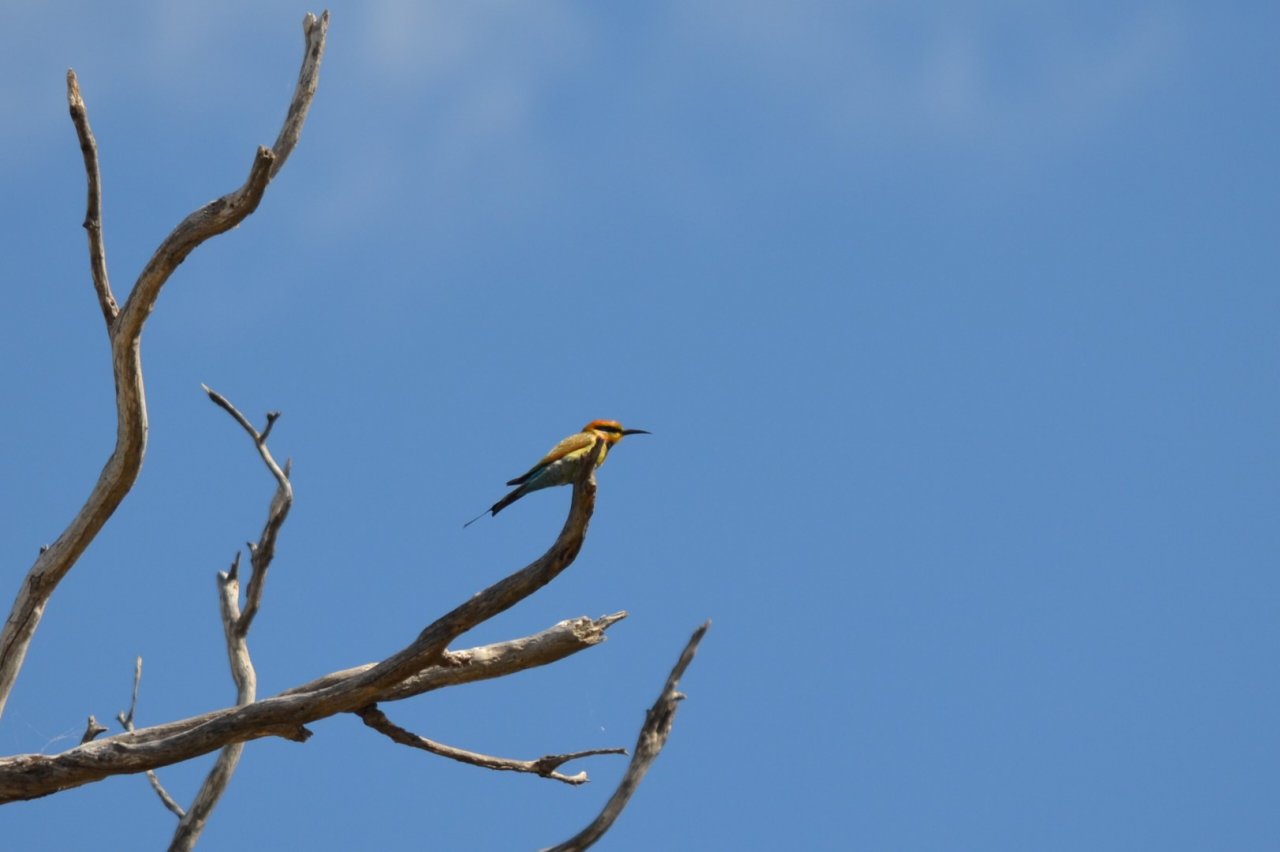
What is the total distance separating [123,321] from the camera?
17.4 feet

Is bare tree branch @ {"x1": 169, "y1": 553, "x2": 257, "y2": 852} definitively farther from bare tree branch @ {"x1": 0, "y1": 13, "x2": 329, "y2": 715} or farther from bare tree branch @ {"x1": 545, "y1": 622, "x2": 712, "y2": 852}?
bare tree branch @ {"x1": 545, "y1": 622, "x2": 712, "y2": 852}

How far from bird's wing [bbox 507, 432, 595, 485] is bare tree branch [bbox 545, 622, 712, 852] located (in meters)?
1.41

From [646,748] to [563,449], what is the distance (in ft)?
5.72

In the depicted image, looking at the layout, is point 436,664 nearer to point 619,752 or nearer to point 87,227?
point 619,752

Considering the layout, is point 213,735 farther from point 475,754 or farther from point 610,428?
point 610,428

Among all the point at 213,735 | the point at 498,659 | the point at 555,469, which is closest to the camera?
the point at 213,735

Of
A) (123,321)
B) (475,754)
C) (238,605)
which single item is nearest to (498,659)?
(475,754)

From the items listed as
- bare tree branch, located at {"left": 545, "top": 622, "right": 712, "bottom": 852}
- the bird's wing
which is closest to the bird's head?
the bird's wing

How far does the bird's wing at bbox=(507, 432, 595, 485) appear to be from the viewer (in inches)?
257

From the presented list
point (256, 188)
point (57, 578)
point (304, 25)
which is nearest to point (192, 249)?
point (256, 188)

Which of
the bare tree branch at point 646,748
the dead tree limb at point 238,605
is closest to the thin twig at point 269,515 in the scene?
the dead tree limb at point 238,605

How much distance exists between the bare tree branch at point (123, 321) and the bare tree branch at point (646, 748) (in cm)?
214

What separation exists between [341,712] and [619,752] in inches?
39.7

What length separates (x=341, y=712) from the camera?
5.01 m
